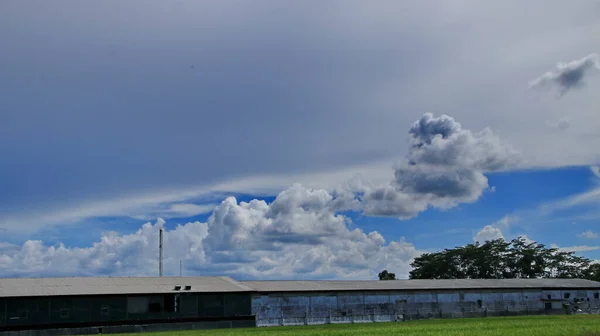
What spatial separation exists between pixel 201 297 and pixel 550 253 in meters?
86.2

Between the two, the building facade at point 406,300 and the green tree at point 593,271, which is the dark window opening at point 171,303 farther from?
the green tree at point 593,271

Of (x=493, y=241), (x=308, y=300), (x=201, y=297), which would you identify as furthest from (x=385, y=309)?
(x=493, y=241)

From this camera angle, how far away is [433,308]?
263 feet

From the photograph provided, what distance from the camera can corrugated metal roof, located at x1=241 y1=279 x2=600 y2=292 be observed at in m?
75.7

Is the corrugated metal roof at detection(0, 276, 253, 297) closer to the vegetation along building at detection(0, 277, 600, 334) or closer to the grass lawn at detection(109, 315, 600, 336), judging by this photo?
the vegetation along building at detection(0, 277, 600, 334)

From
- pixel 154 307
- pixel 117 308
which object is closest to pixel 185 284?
pixel 154 307

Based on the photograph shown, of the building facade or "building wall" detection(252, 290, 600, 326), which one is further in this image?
the building facade

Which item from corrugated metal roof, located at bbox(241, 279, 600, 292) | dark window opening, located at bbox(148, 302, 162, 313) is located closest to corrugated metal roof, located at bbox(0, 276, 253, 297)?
dark window opening, located at bbox(148, 302, 162, 313)

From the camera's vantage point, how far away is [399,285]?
84.1 m

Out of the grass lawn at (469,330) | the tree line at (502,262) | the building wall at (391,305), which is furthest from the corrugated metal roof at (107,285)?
the tree line at (502,262)

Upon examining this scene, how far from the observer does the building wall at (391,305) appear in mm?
71938

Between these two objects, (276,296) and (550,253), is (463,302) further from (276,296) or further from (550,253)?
(550,253)

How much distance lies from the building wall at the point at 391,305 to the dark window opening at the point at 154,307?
10225 millimetres

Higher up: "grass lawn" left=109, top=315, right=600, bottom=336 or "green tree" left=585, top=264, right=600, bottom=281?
"green tree" left=585, top=264, right=600, bottom=281
